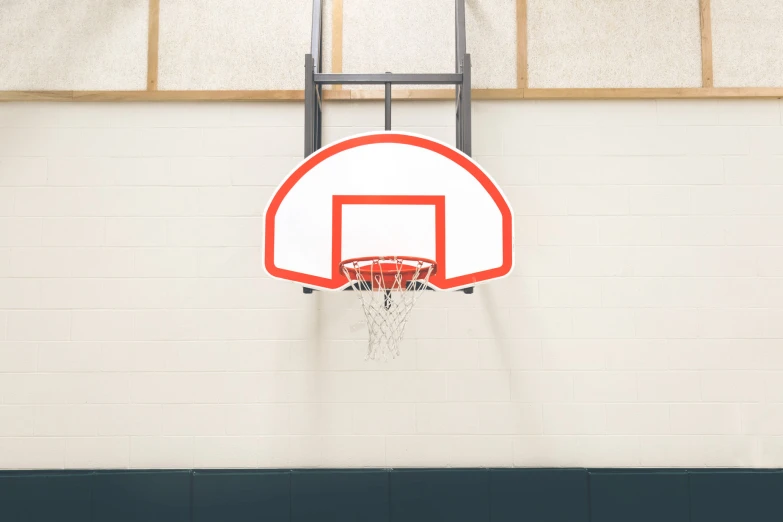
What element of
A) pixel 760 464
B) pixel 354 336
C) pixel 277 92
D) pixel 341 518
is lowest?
pixel 341 518

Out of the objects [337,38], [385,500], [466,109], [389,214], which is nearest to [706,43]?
[466,109]

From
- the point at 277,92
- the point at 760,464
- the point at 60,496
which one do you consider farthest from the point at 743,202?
the point at 60,496

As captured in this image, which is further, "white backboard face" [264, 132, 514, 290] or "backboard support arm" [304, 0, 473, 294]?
"backboard support arm" [304, 0, 473, 294]

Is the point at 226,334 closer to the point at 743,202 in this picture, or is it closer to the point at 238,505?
the point at 238,505

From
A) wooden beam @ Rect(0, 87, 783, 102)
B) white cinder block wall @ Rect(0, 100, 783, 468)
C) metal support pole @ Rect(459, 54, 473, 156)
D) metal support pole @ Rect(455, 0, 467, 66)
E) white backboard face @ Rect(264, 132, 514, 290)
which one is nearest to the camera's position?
white backboard face @ Rect(264, 132, 514, 290)

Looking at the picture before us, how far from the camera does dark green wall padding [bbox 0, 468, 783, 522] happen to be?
3.01 metres

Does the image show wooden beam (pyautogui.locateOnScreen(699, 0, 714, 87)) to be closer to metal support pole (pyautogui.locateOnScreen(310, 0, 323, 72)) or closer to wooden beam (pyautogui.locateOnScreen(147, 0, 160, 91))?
metal support pole (pyautogui.locateOnScreen(310, 0, 323, 72))

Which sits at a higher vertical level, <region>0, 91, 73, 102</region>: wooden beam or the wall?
the wall

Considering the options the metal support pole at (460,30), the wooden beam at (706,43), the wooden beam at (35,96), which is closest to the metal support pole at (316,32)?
the metal support pole at (460,30)

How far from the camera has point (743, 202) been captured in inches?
125

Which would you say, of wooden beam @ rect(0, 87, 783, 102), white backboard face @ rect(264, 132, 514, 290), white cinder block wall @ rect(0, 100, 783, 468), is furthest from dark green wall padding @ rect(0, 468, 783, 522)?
wooden beam @ rect(0, 87, 783, 102)

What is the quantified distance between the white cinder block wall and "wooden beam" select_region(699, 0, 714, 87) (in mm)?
168

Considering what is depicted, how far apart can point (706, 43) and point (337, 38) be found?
205 centimetres

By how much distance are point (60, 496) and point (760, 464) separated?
144 inches
